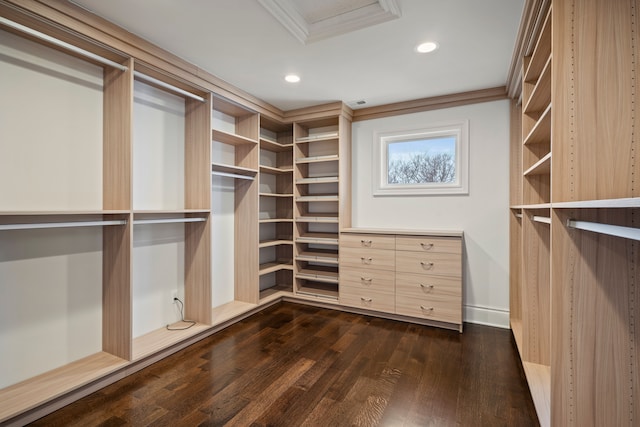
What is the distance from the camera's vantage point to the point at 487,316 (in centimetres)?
316

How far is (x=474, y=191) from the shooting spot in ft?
10.7

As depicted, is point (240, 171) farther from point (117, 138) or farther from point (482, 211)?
point (482, 211)

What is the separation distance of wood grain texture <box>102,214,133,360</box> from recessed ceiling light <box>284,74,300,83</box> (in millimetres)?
1788

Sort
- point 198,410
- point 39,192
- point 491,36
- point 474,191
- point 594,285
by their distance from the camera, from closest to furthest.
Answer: point 594,285 → point 198,410 → point 39,192 → point 491,36 → point 474,191

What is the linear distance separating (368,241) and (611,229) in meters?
2.45

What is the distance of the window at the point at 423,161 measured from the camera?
3.32m

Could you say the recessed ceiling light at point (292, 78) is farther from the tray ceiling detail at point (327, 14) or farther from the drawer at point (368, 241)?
the drawer at point (368, 241)

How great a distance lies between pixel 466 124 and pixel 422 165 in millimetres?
616

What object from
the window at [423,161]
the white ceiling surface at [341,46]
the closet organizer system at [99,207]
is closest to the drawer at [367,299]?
the closet organizer system at [99,207]

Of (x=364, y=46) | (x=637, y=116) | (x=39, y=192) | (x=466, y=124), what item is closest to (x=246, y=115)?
(x=364, y=46)

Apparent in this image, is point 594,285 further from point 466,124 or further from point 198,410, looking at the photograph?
point 466,124

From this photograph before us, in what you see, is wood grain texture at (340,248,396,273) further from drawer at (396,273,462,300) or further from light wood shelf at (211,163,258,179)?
light wood shelf at (211,163,258,179)

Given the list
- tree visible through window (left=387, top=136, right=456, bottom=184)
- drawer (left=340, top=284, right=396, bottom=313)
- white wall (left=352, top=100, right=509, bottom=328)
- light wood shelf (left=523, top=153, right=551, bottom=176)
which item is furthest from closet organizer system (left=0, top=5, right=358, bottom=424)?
light wood shelf (left=523, top=153, right=551, bottom=176)

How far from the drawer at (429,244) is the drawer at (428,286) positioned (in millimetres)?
262
